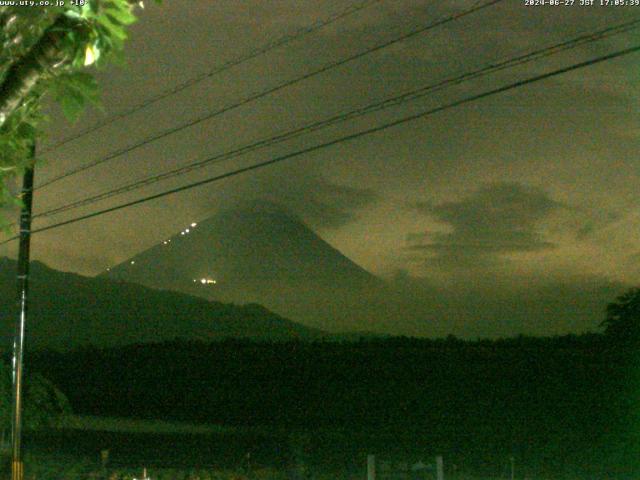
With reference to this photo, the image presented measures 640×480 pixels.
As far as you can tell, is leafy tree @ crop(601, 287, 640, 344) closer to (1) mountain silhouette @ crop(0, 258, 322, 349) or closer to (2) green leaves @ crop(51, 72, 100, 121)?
(2) green leaves @ crop(51, 72, 100, 121)

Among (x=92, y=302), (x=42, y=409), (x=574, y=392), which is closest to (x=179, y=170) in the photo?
(x=42, y=409)

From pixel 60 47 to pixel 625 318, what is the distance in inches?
2115

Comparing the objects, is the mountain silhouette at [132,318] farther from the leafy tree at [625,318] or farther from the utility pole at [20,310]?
the utility pole at [20,310]

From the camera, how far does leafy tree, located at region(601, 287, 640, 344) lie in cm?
5391

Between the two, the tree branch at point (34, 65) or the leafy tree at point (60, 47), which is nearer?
the leafy tree at point (60, 47)

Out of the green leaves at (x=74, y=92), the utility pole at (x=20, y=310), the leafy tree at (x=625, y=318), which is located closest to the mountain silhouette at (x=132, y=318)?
the leafy tree at (x=625, y=318)

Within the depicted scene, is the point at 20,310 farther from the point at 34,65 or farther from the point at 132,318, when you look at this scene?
the point at 132,318

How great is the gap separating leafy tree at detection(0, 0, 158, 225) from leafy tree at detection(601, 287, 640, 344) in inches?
2055

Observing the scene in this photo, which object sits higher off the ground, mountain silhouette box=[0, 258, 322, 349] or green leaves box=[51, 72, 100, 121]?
mountain silhouette box=[0, 258, 322, 349]

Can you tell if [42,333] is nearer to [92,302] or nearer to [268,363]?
[92,302]

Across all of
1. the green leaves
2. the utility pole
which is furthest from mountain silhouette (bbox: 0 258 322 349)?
the green leaves

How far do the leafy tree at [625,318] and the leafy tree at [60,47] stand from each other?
52189 millimetres

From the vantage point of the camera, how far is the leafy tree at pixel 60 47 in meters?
4.45

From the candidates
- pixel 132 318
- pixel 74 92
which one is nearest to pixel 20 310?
pixel 74 92
